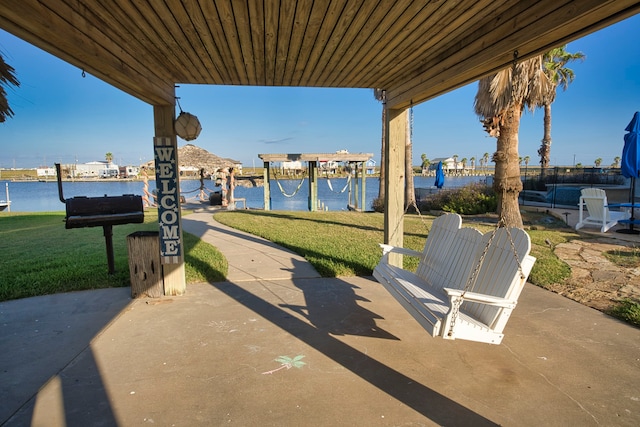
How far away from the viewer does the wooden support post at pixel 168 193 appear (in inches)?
182

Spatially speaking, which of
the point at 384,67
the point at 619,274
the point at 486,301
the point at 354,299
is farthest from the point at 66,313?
the point at 619,274

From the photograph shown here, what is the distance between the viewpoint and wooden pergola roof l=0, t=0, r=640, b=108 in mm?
2521

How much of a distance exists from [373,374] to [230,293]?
260 cm

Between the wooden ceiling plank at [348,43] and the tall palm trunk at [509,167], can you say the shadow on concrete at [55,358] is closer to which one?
the wooden ceiling plank at [348,43]

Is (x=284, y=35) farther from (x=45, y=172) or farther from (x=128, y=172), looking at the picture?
(x=45, y=172)

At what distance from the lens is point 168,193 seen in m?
4.67

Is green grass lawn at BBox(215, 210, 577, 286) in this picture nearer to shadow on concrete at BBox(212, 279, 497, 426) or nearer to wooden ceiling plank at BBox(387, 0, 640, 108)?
shadow on concrete at BBox(212, 279, 497, 426)

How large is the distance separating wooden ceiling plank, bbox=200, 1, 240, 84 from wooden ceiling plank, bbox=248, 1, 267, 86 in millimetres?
276

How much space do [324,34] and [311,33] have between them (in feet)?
0.43

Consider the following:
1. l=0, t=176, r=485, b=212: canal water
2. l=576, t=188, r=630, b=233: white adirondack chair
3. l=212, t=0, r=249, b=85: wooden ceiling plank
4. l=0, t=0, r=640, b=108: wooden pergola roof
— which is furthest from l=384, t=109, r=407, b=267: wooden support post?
l=0, t=176, r=485, b=212: canal water

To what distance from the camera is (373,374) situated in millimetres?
2955

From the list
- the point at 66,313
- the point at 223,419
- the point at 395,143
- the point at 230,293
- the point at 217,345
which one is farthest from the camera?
the point at 395,143

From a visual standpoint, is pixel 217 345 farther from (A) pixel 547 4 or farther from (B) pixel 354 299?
(A) pixel 547 4

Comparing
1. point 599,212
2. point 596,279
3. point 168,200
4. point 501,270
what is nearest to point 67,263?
point 168,200
